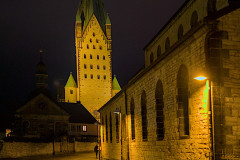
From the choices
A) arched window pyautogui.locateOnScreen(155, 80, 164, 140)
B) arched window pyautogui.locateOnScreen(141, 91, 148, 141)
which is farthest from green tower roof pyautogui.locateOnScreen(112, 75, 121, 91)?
arched window pyautogui.locateOnScreen(155, 80, 164, 140)

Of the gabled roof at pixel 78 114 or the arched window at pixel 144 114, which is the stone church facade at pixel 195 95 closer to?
the arched window at pixel 144 114

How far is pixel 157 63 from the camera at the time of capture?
1759 cm

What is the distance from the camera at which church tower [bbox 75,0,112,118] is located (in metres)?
94.4

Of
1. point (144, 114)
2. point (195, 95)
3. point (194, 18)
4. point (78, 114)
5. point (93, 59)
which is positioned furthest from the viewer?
point (93, 59)

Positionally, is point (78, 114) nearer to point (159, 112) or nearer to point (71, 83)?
point (71, 83)

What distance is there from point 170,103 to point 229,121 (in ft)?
14.2

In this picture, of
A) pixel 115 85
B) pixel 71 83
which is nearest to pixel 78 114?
pixel 71 83

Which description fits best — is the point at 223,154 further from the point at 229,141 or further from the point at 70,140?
the point at 70,140

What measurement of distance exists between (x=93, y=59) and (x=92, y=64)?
5.27 ft

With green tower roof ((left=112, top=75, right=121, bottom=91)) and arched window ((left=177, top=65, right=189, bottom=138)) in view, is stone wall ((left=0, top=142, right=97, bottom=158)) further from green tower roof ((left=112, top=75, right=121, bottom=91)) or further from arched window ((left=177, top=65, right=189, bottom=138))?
green tower roof ((left=112, top=75, right=121, bottom=91))

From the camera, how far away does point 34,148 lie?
46.9 meters

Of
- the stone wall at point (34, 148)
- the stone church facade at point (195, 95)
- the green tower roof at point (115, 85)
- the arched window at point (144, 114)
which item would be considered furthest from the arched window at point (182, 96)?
the green tower roof at point (115, 85)

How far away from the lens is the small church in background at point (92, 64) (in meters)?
94.4

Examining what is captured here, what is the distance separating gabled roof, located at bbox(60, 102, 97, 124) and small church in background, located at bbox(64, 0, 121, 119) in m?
18.5
